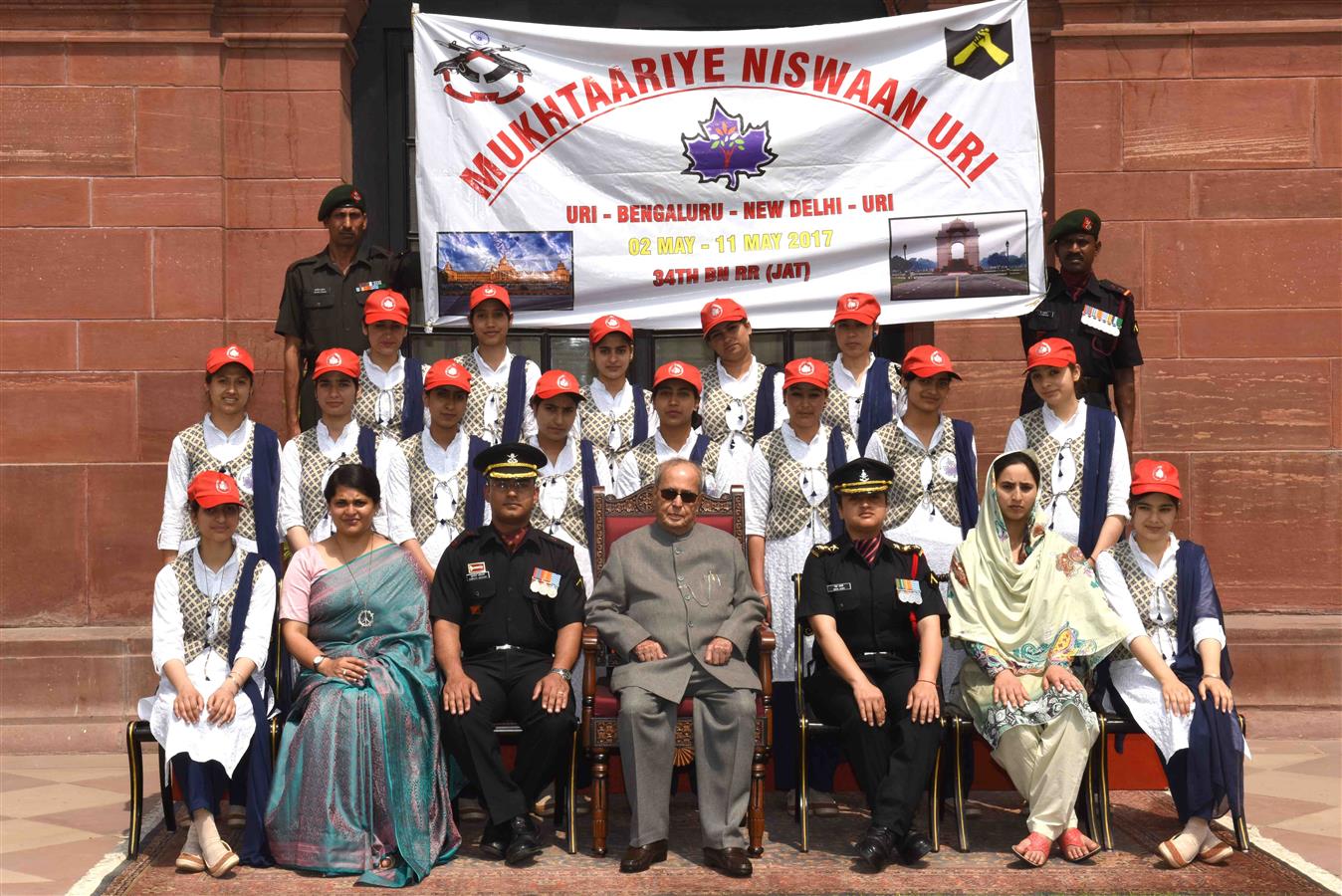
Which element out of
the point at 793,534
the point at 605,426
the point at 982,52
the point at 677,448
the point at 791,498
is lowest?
the point at 793,534

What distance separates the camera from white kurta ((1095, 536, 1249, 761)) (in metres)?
5.72

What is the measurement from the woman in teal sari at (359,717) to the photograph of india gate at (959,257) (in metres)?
2.89

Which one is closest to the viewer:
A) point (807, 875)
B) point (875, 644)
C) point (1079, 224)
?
point (807, 875)

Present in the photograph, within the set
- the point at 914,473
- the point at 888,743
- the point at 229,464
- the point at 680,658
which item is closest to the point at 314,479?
the point at 229,464

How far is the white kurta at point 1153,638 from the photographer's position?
18.8 feet

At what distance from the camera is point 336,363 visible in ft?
20.9

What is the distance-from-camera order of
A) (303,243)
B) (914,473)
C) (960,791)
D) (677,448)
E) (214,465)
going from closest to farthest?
1. (960,791)
2. (914,473)
3. (214,465)
4. (677,448)
5. (303,243)

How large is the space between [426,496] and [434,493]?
0.12 ft

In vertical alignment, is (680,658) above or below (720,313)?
below

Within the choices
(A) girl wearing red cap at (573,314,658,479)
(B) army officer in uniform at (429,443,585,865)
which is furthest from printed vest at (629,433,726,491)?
(B) army officer in uniform at (429,443,585,865)

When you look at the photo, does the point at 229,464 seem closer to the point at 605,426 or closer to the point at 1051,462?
the point at 605,426

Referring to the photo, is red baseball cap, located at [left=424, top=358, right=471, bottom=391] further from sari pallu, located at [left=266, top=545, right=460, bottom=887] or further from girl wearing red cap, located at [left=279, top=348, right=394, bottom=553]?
sari pallu, located at [left=266, top=545, right=460, bottom=887]

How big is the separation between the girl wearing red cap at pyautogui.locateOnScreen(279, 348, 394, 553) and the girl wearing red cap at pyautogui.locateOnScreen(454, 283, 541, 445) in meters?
0.46

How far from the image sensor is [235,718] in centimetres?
566
